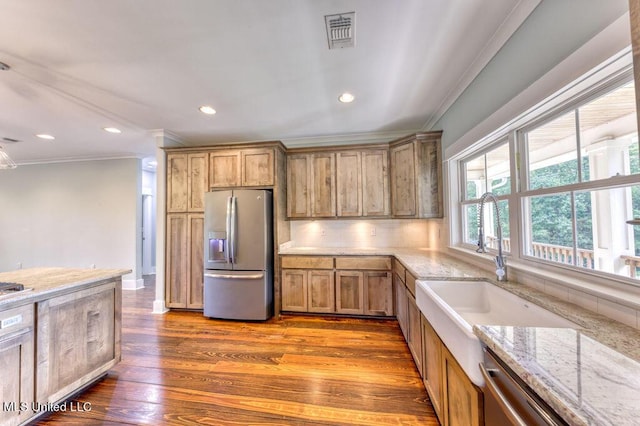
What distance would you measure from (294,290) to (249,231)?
0.99 m

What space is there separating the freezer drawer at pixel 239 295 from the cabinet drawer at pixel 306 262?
29cm

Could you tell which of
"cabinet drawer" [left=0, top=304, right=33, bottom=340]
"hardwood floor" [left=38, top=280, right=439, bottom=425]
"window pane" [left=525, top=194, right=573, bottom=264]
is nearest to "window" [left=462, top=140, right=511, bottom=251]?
"window pane" [left=525, top=194, right=573, bottom=264]

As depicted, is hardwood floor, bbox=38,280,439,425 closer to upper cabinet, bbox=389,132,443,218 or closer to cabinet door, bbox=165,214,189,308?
cabinet door, bbox=165,214,189,308

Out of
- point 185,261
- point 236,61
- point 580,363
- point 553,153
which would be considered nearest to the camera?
point 580,363

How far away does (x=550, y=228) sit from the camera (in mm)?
1596

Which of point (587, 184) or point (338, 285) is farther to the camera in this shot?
point (338, 285)

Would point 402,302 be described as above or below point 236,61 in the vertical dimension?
below

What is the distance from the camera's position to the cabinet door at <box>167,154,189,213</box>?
3.53m

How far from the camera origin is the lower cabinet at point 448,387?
1019mm

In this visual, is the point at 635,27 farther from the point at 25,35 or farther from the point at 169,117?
the point at 169,117

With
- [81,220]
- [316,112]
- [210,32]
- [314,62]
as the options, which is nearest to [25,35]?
[210,32]

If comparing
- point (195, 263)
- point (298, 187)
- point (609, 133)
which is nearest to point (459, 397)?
point (609, 133)

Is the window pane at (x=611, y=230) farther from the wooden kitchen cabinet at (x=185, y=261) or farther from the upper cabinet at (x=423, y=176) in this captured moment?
the wooden kitchen cabinet at (x=185, y=261)

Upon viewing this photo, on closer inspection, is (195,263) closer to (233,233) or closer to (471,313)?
(233,233)
